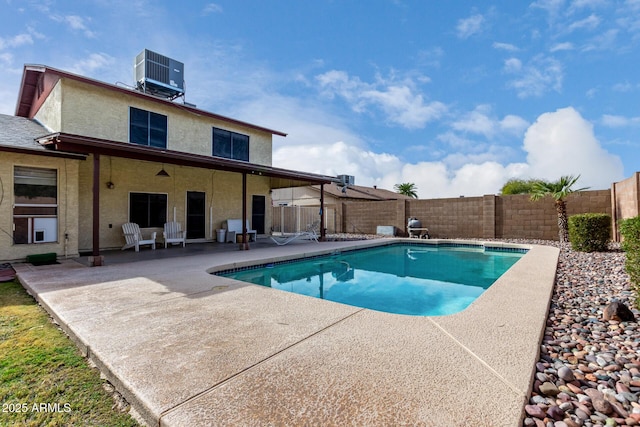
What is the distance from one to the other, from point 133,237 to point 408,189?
4082cm

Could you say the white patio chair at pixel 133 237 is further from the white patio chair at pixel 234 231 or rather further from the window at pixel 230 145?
the window at pixel 230 145

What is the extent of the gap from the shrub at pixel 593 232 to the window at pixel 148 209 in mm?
14246

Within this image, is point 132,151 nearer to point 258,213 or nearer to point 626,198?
point 258,213

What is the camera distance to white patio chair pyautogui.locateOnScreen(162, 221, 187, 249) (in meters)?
11.1

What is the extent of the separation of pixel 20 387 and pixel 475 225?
16079 mm

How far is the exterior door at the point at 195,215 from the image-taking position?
12.6 metres

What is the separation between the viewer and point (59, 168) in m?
8.39

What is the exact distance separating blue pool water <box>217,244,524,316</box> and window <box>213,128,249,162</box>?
658 centimetres

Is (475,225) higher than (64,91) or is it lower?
lower

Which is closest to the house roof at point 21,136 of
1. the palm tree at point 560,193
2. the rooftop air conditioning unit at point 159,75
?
the rooftop air conditioning unit at point 159,75

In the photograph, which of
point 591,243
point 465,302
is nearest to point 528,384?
point 465,302

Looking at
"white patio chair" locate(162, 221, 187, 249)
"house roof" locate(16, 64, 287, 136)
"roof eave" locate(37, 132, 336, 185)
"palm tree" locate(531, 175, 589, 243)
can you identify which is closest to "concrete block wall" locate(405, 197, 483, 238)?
"palm tree" locate(531, 175, 589, 243)

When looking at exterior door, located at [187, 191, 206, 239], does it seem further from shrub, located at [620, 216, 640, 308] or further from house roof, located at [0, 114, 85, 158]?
shrub, located at [620, 216, 640, 308]

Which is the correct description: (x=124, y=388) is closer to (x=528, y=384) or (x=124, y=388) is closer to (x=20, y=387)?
(x=20, y=387)
